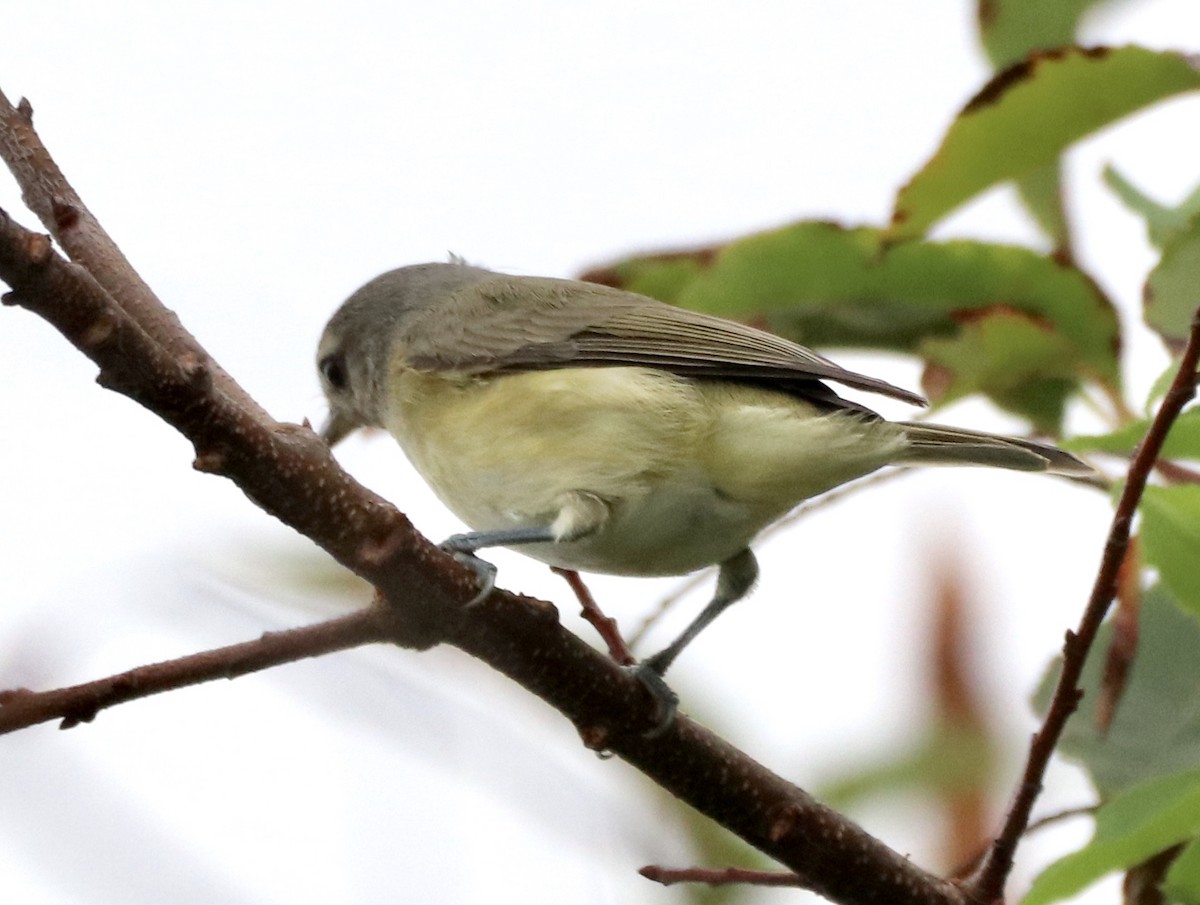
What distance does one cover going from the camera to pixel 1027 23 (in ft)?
10.1

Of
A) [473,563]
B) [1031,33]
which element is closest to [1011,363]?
[1031,33]

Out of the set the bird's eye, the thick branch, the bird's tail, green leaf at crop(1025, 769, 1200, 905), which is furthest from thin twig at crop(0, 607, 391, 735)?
the bird's eye

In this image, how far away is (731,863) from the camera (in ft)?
8.85

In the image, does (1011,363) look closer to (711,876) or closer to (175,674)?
(711,876)

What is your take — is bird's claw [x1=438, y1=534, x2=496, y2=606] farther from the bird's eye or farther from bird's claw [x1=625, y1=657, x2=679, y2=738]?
the bird's eye

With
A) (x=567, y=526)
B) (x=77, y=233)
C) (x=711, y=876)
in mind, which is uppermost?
(x=567, y=526)

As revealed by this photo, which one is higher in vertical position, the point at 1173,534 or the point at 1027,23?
the point at 1027,23

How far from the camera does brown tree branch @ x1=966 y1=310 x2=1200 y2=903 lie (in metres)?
1.80

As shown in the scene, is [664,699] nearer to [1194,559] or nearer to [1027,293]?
[1194,559]

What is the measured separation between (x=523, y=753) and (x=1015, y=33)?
185 centimetres

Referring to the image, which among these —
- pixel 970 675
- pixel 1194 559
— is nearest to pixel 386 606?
pixel 1194 559

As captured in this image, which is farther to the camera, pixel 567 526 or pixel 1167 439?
pixel 567 526

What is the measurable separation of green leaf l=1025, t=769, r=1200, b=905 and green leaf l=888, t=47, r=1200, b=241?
1406 mm

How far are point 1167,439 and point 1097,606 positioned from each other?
0.28m
